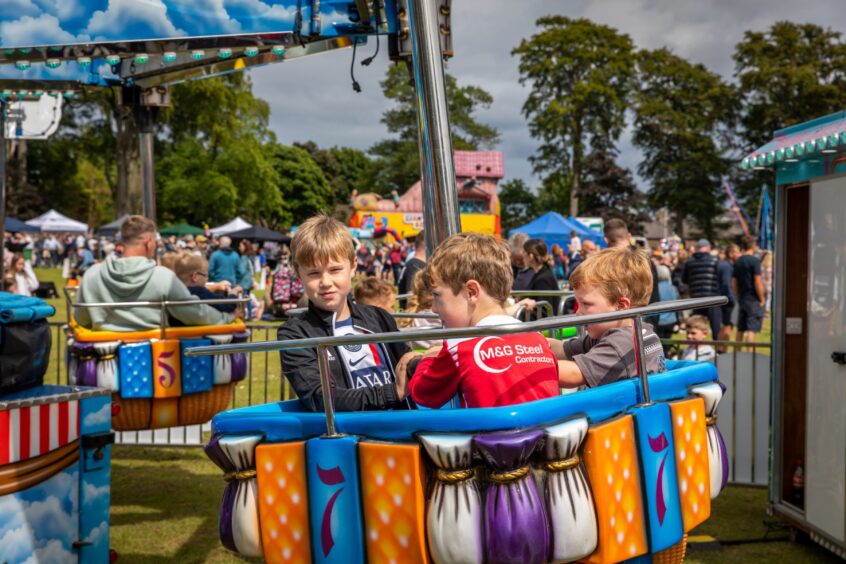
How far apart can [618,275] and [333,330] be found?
101 cm

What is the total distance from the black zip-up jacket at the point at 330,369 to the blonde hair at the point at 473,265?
0.45m

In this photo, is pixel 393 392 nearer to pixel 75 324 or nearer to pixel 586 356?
pixel 586 356

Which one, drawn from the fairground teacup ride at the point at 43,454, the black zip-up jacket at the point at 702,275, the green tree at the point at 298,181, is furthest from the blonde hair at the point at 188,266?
the green tree at the point at 298,181

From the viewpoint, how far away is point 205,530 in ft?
18.6

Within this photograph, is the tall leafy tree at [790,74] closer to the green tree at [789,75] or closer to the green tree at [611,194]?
the green tree at [789,75]

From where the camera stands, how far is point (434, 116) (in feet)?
13.3

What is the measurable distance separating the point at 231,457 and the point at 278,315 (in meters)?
14.7

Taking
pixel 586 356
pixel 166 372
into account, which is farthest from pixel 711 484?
pixel 166 372

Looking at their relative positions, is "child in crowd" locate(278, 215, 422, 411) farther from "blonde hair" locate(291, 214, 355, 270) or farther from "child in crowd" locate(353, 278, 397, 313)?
"child in crowd" locate(353, 278, 397, 313)

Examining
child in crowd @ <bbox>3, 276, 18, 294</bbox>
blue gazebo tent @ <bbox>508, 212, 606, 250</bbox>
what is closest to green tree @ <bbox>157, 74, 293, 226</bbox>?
blue gazebo tent @ <bbox>508, 212, 606, 250</bbox>

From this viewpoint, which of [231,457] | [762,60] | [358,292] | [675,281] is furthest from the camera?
[762,60]

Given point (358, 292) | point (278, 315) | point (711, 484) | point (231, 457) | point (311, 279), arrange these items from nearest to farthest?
point (231, 457) → point (711, 484) → point (311, 279) → point (358, 292) → point (278, 315)

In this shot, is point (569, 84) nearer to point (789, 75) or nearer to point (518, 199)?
point (789, 75)

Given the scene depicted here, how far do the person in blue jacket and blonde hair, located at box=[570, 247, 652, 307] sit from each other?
12.8 meters
